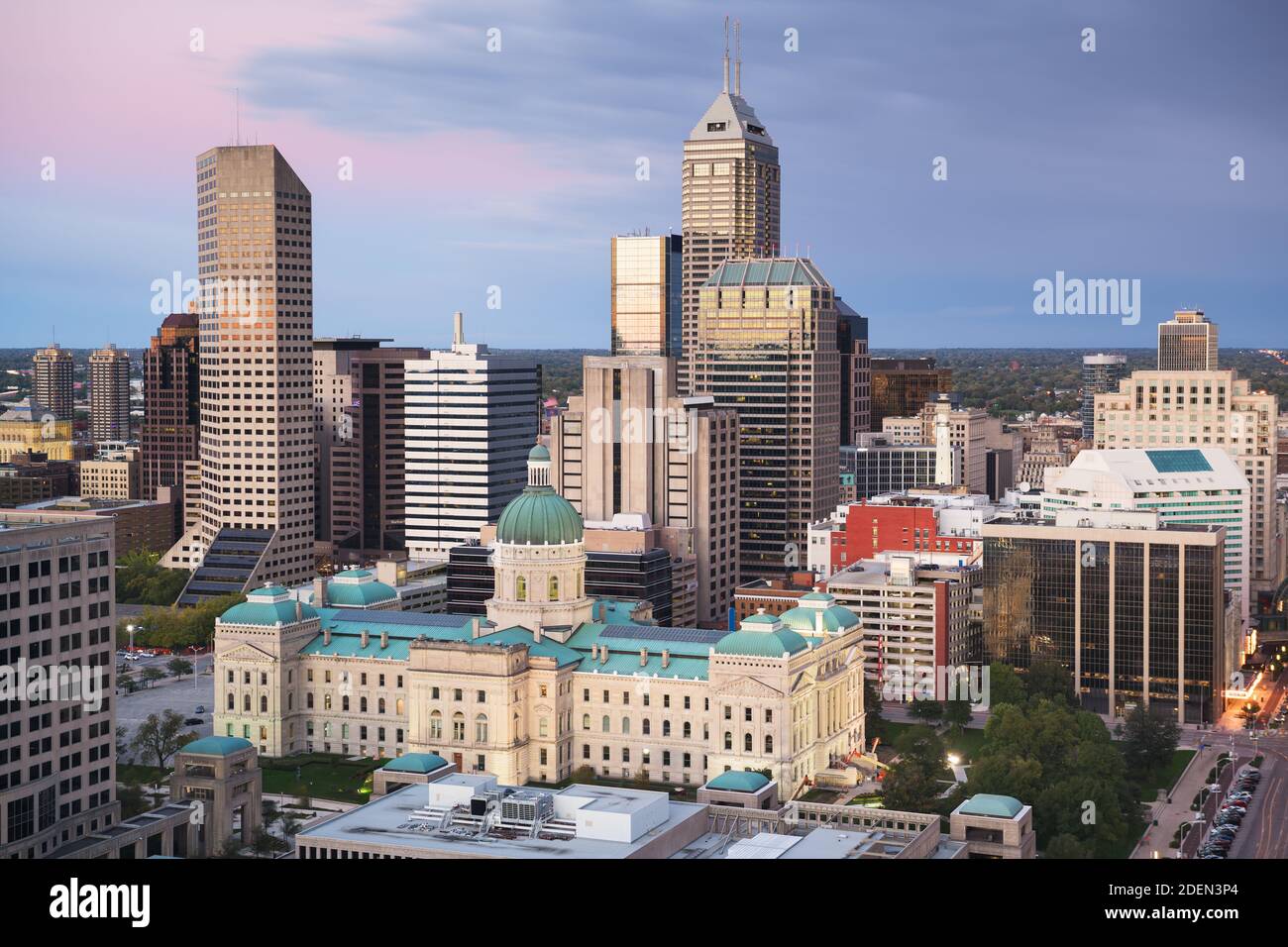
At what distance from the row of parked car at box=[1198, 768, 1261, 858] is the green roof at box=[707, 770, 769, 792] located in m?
25.4

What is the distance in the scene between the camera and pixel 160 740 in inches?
4616

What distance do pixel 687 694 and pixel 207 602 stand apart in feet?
240

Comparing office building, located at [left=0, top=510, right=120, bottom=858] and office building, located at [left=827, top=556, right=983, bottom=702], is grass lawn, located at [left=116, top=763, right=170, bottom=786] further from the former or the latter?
office building, located at [left=827, top=556, right=983, bottom=702]

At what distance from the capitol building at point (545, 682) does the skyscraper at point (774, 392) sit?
64.1 m

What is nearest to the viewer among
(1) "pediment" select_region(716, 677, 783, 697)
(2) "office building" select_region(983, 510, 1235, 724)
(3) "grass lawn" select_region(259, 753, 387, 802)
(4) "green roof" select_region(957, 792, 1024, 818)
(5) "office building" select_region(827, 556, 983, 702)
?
(4) "green roof" select_region(957, 792, 1024, 818)

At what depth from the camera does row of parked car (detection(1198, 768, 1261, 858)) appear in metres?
97.1

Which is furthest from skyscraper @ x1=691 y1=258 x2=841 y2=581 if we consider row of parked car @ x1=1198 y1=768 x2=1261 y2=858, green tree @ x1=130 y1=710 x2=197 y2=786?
green tree @ x1=130 y1=710 x2=197 y2=786

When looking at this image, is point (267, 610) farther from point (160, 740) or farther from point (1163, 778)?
point (1163, 778)

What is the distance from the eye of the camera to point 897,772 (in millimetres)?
102500

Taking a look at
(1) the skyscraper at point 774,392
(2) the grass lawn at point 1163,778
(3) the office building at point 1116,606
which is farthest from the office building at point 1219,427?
(2) the grass lawn at point 1163,778

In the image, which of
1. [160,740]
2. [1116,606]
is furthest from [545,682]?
[1116,606]

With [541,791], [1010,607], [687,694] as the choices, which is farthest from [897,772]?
[1010,607]

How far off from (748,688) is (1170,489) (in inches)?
2409

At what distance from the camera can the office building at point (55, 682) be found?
274 ft
